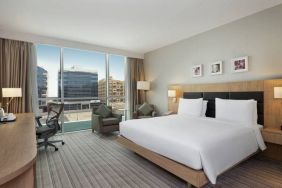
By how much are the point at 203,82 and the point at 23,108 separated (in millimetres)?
4920

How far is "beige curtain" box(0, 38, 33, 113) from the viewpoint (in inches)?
166

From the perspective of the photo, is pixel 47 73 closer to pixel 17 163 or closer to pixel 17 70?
pixel 17 70

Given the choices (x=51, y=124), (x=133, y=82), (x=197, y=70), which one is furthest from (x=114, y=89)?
(x=197, y=70)

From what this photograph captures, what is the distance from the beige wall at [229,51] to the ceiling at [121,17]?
0.23 meters

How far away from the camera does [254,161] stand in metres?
3.10

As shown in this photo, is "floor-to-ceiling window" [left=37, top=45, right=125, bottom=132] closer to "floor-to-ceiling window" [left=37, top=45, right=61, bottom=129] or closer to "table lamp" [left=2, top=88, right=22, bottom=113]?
"floor-to-ceiling window" [left=37, top=45, right=61, bottom=129]

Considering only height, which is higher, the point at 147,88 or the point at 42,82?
the point at 42,82

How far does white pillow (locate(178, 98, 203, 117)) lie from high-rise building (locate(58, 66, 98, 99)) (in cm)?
320

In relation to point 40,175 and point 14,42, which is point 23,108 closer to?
point 14,42

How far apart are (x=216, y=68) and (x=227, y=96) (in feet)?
2.65

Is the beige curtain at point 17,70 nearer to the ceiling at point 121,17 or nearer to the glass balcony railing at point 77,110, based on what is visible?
the ceiling at point 121,17

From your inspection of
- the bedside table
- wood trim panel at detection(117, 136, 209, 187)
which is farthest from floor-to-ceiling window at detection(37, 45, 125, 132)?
→ the bedside table

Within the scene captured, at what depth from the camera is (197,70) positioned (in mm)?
4688

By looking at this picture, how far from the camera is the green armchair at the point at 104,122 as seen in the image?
4.82 m
